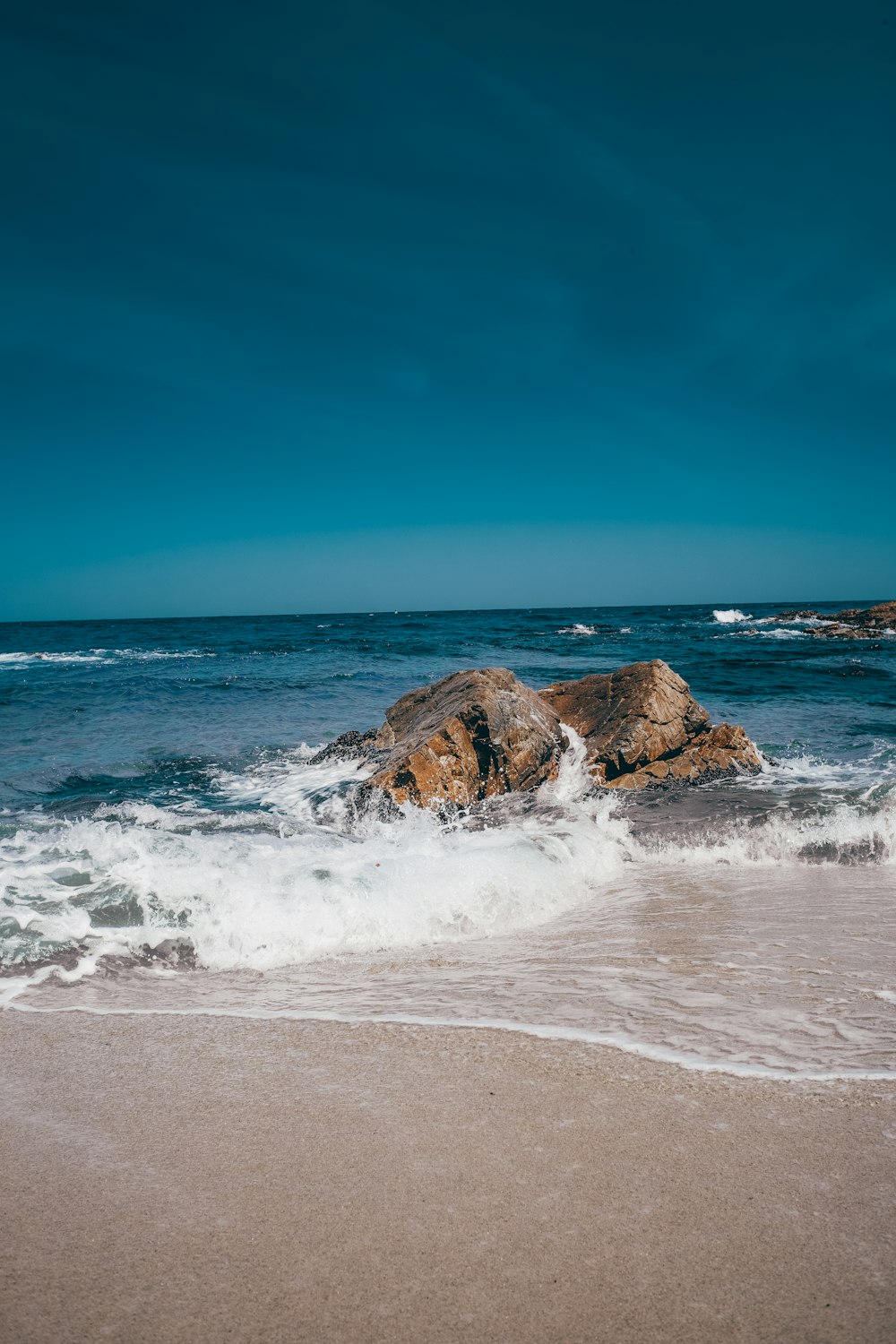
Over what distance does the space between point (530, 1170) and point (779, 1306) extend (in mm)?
722

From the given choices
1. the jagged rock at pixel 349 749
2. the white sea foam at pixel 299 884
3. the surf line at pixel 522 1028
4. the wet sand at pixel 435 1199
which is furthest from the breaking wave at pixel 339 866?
the jagged rock at pixel 349 749

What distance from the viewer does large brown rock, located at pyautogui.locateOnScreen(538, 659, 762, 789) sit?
818 cm

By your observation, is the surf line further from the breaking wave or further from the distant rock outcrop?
the distant rock outcrop

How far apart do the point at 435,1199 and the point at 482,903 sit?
8.58ft

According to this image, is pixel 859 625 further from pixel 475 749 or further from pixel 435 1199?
pixel 435 1199

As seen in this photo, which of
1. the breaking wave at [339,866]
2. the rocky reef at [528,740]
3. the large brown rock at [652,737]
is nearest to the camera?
the breaking wave at [339,866]

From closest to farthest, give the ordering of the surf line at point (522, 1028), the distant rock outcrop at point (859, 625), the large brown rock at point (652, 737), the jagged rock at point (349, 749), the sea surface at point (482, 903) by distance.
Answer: the surf line at point (522, 1028) < the sea surface at point (482, 903) < the large brown rock at point (652, 737) < the jagged rock at point (349, 749) < the distant rock outcrop at point (859, 625)

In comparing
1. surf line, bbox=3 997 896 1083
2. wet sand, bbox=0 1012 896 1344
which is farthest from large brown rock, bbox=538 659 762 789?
wet sand, bbox=0 1012 896 1344

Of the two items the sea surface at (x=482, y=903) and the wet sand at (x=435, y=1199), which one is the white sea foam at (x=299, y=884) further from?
the wet sand at (x=435, y=1199)

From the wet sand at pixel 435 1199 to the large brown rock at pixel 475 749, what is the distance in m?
4.28

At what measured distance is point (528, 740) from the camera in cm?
782

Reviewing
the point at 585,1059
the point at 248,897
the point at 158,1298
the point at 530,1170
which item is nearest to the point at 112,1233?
the point at 158,1298

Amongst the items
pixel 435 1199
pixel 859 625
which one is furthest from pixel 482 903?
pixel 859 625

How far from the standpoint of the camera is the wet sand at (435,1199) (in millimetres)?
1669
